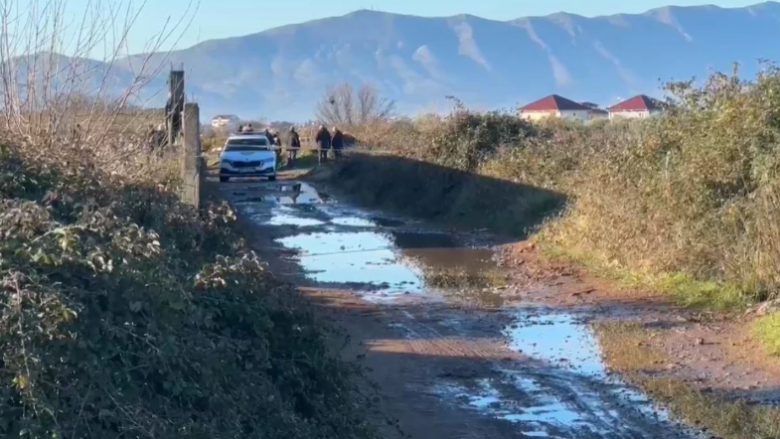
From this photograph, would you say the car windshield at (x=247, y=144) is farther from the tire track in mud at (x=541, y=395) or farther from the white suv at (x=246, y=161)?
the tire track in mud at (x=541, y=395)

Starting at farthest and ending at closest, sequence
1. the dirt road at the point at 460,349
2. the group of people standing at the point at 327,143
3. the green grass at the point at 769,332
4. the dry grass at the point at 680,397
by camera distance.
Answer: the group of people standing at the point at 327,143, the green grass at the point at 769,332, the dirt road at the point at 460,349, the dry grass at the point at 680,397

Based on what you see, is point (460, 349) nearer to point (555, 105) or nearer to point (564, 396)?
point (564, 396)

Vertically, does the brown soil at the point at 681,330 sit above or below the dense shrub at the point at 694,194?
below

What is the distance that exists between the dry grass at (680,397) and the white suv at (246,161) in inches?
1069

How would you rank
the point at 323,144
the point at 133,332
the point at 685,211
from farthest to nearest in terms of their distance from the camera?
1. the point at 323,144
2. the point at 685,211
3. the point at 133,332

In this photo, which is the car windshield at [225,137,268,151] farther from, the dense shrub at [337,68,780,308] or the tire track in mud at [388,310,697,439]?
the tire track in mud at [388,310,697,439]

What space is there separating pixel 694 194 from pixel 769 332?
3410 millimetres

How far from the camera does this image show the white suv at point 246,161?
38156 mm

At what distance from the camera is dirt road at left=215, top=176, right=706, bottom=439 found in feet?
28.9

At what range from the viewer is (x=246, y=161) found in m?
38.2

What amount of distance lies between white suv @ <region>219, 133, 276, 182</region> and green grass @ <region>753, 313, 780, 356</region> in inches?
1089

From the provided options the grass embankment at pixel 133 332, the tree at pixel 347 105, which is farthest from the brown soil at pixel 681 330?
the tree at pixel 347 105

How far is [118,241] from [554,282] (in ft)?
36.1

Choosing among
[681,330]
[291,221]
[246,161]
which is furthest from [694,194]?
[246,161]
